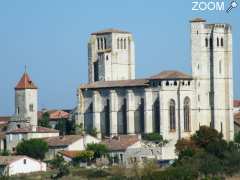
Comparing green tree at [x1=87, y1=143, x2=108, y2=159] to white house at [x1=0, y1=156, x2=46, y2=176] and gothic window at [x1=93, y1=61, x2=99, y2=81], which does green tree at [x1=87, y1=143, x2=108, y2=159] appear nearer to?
white house at [x1=0, y1=156, x2=46, y2=176]

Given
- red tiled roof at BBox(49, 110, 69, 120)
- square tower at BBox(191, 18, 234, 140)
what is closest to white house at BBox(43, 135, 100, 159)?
square tower at BBox(191, 18, 234, 140)

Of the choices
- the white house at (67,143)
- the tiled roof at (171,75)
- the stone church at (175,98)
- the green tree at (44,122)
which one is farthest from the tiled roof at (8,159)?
the green tree at (44,122)

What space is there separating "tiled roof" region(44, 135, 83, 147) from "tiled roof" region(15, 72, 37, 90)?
24.0 ft

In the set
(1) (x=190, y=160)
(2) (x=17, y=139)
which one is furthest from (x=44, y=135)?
(1) (x=190, y=160)

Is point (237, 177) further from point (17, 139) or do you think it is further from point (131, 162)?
point (17, 139)

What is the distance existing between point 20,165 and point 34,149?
9.40 meters

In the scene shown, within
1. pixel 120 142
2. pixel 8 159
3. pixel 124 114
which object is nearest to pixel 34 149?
pixel 120 142

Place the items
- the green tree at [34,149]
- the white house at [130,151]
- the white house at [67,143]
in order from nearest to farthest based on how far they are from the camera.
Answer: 1. the white house at [130,151]
2. the green tree at [34,149]
3. the white house at [67,143]

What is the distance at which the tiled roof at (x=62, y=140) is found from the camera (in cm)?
10988

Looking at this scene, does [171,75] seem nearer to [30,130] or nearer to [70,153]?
[30,130]

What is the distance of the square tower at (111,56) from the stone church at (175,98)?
234 cm

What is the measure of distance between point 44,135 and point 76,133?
201 inches

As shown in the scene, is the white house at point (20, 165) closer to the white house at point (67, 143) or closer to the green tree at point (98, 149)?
the green tree at point (98, 149)

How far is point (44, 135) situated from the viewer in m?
115
